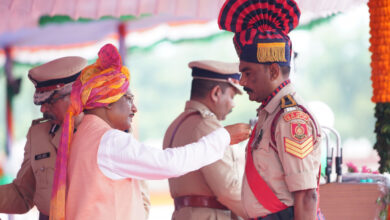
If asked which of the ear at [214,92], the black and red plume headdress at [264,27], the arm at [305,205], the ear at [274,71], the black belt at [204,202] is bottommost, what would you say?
the black belt at [204,202]

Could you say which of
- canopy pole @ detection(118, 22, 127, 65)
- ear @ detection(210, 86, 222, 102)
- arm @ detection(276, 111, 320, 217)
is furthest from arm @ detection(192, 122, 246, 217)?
canopy pole @ detection(118, 22, 127, 65)

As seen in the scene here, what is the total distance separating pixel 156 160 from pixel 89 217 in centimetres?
38

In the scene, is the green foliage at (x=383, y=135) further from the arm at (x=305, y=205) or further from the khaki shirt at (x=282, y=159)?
the arm at (x=305, y=205)

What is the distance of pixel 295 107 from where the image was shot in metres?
2.60

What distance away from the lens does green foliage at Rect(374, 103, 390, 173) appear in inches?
159

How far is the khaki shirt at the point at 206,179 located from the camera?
3.62m

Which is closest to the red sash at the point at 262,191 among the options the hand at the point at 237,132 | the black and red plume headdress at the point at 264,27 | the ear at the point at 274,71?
the hand at the point at 237,132

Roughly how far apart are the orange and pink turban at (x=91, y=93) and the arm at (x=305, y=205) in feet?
3.10

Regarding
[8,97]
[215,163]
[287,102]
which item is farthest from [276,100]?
[8,97]

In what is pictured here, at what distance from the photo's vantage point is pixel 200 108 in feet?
13.0

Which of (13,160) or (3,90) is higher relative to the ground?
(3,90)

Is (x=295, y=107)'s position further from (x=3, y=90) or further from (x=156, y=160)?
(x=3, y=90)

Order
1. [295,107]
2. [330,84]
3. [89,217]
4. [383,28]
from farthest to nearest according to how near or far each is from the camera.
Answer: [330,84] → [383,28] → [295,107] → [89,217]

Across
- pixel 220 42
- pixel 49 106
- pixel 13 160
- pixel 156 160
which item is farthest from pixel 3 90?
pixel 156 160
